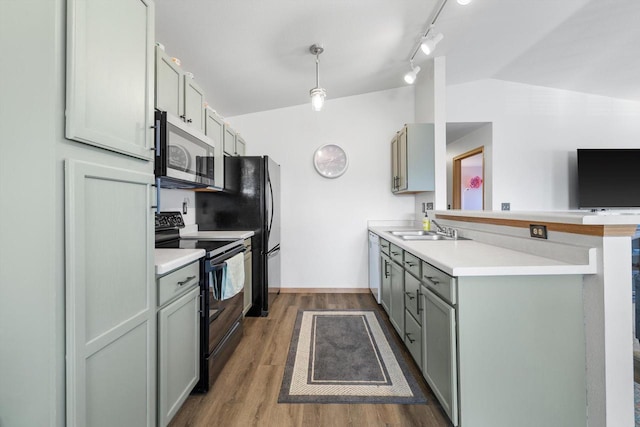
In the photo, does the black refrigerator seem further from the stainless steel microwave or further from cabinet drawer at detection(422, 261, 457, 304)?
cabinet drawer at detection(422, 261, 457, 304)

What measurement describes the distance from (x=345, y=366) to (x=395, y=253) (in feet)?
3.19

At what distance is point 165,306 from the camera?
1.31 metres

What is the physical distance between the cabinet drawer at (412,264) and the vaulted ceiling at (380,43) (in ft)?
6.20

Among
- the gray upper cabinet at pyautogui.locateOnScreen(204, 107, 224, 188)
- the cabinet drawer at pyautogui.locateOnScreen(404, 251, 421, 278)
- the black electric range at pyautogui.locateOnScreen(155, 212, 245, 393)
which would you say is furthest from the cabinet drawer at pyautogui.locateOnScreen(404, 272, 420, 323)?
the gray upper cabinet at pyautogui.locateOnScreen(204, 107, 224, 188)

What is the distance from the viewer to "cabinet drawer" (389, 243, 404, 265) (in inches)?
86.3

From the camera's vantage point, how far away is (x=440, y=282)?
4.63ft

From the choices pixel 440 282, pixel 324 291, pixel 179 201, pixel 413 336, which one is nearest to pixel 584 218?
pixel 440 282

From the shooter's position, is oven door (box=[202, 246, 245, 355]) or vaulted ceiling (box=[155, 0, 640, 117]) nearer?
oven door (box=[202, 246, 245, 355])

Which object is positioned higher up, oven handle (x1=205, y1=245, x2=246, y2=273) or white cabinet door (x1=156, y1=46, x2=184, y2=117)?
white cabinet door (x1=156, y1=46, x2=184, y2=117)

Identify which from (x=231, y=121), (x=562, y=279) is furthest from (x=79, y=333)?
(x=231, y=121)

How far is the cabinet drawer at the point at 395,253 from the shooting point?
2191 millimetres

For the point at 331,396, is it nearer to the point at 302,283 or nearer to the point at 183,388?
the point at 183,388

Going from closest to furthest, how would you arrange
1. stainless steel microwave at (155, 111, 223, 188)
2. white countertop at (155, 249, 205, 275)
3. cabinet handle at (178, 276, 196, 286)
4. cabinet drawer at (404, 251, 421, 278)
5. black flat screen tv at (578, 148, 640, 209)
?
1. white countertop at (155, 249, 205, 275)
2. cabinet handle at (178, 276, 196, 286)
3. stainless steel microwave at (155, 111, 223, 188)
4. cabinet drawer at (404, 251, 421, 278)
5. black flat screen tv at (578, 148, 640, 209)

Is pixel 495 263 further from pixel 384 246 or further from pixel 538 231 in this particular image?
pixel 384 246
